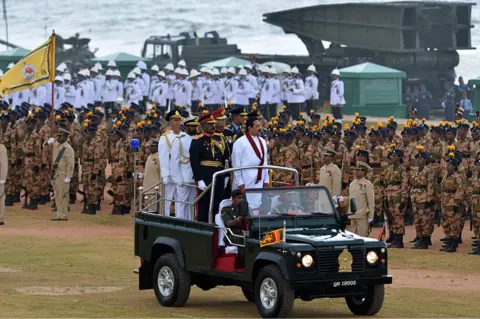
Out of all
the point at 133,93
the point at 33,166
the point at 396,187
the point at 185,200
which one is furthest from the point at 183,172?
the point at 133,93

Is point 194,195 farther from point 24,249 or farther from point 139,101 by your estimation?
point 139,101

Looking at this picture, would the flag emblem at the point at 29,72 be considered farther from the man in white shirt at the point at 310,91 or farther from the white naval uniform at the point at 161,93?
the white naval uniform at the point at 161,93

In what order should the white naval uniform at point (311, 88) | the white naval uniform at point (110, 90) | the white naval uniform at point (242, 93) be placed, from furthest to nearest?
the white naval uniform at point (110, 90), the white naval uniform at point (311, 88), the white naval uniform at point (242, 93)

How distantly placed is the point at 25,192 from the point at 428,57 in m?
23.9

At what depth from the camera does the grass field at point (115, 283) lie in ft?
52.6

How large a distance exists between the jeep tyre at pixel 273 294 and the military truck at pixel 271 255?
0.04ft

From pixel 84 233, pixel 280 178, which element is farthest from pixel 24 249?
pixel 280 178

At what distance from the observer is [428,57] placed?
4975cm

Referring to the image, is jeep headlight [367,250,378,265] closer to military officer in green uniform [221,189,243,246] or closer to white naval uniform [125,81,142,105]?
military officer in green uniform [221,189,243,246]

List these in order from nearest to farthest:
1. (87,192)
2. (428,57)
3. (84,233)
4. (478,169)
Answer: (478,169) → (84,233) → (87,192) → (428,57)

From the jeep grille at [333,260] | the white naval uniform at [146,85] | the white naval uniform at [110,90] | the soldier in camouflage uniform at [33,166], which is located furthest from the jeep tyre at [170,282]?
the white naval uniform at [146,85]

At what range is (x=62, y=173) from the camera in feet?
86.8

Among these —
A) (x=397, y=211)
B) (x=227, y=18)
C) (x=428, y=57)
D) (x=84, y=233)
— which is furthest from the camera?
(x=227, y=18)

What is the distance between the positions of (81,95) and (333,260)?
2920cm
